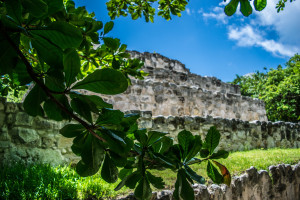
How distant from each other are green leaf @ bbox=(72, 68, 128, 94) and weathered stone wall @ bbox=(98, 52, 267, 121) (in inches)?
224

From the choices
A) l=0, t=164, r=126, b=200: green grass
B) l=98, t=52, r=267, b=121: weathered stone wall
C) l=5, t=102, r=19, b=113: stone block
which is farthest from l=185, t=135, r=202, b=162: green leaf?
l=98, t=52, r=267, b=121: weathered stone wall

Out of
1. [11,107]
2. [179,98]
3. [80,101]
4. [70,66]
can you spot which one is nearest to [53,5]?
[70,66]

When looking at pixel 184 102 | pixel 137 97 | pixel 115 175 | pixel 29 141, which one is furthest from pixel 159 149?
pixel 184 102

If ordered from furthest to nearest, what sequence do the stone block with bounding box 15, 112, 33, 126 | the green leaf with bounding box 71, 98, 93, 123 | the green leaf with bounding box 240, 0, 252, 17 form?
the stone block with bounding box 15, 112, 33, 126, the green leaf with bounding box 240, 0, 252, 17, the green leaf with bounding box 71, 98, 93, 123

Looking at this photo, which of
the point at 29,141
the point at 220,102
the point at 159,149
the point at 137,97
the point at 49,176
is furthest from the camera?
the point at 220,102

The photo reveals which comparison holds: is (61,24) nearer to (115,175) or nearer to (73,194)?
(115,175)

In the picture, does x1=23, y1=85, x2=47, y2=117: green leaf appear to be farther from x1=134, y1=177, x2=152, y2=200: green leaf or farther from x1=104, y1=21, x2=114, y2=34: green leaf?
x1=104, y1=21, x2=114, y2=34: green leaf

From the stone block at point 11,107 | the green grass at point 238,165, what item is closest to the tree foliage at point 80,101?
the green grass at point 238,165

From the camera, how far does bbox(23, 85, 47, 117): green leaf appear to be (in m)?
0.76

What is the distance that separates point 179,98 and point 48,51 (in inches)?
276

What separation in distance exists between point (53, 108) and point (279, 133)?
25.9 feet

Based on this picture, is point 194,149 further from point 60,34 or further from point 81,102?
point 60,34

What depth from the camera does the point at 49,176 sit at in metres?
2.60

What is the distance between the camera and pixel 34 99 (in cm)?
76
